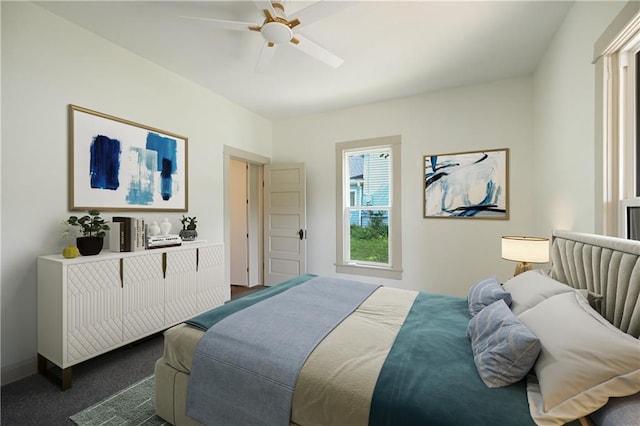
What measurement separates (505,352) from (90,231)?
2.91 meters

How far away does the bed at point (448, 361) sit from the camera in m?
0.90

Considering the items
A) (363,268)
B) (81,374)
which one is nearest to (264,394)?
(81,374)

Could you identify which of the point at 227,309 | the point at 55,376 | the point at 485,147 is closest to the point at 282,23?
the point at 227,309

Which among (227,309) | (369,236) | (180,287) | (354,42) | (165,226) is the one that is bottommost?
(180,287)

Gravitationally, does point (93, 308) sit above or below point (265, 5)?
below

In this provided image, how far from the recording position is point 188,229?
3.17 meters

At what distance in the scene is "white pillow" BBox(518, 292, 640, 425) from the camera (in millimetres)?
841

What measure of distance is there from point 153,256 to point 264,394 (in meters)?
1.86

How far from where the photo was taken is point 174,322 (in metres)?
2.70

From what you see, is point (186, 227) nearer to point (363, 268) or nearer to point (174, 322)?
point (174, 322)

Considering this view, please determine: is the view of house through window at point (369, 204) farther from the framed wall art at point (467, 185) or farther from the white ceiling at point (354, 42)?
the white ceiling at point (354, 42)

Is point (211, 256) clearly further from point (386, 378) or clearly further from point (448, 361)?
point (448, 361)

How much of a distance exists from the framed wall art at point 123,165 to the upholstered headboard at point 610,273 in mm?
3538

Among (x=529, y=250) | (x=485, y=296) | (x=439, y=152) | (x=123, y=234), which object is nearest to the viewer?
(x=485, y=296)
